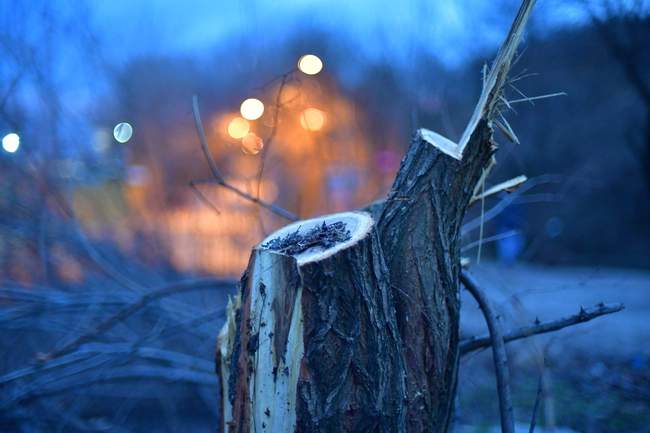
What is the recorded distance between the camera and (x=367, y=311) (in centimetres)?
167

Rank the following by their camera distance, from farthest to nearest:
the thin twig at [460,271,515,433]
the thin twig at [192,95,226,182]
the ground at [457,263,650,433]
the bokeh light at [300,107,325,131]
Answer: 1. the bokeh light at [300,107,325,131]
2. the ground at [457,263,650,433]
3. the thin twig at [192,95,226,182]
4. the thin twig at [460,271,515,433]

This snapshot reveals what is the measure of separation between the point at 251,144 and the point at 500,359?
2.10 m

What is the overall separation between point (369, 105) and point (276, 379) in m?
5.80

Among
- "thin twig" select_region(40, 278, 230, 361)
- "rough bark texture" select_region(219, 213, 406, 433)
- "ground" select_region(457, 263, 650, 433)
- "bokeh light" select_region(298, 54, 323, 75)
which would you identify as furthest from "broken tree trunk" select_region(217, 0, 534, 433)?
"thin twig" select_region(40, 278, 230, 361)

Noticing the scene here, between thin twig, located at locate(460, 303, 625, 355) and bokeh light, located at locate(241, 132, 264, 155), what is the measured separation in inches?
65.3

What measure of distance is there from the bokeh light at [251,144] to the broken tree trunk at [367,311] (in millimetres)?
1434

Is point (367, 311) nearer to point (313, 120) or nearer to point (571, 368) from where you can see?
point (313, 120)

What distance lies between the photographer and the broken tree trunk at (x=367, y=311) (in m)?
1.62

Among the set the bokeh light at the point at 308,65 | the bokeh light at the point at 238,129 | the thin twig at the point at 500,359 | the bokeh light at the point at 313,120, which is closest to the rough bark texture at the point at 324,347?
the thin twig at the point at 500,359

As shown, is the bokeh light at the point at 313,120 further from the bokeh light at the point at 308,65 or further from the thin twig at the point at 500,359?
the thin twig at the point at 500,359

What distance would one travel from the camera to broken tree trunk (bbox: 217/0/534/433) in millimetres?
1623

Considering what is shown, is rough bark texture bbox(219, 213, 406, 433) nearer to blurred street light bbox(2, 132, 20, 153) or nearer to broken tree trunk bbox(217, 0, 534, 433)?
broken tree trunk bbox(217, 0, 534, 433)

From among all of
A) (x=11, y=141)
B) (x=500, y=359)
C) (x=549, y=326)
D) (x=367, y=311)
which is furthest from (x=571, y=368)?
(x=11, y=141)

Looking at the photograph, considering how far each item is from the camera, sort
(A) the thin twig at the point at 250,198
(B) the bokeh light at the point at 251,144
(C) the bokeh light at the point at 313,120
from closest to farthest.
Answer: (A) the thin twig at the point at 250,198, (B) the bokeh light at the point at 251,144, (C) the bokeh light at the point at 313,120
